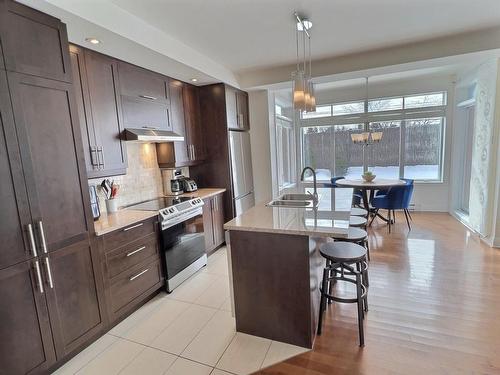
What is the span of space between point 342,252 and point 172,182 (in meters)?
2.48

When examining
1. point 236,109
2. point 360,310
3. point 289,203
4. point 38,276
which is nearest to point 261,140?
point 236,109

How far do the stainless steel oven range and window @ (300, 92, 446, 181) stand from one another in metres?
4.09

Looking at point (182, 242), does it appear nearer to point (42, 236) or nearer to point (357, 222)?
point (42, 236)

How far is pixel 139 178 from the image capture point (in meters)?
3.36

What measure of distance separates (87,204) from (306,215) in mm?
1748

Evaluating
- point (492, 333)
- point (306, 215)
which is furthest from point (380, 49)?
point (492, 333)

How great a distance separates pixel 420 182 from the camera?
573 cm

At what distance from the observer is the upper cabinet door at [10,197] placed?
1572 millimetres

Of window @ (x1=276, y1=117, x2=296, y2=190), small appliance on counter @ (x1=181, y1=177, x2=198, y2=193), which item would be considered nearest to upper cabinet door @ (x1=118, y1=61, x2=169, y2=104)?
small appliance on counter @ (x1=181, y1=177, x2=198, y2=193)

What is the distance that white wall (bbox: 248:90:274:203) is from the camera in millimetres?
4598

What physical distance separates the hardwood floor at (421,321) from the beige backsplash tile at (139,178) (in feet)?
7.78

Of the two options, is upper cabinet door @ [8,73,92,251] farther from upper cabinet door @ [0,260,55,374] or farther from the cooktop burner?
the cooktop burner

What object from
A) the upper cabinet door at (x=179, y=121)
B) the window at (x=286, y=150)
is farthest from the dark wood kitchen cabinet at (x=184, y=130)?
the window at (x=286, y=150)

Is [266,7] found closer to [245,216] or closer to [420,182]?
[245,216]
